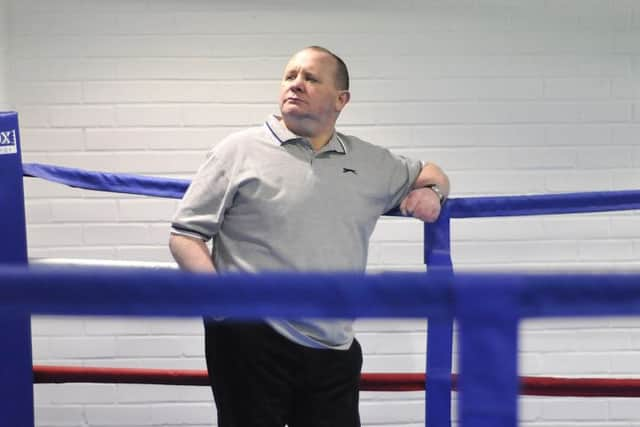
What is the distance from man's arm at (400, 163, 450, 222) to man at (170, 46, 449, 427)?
88 millimetres

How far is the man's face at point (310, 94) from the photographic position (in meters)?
1.80

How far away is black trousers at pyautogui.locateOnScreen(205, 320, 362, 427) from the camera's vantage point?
169 cm

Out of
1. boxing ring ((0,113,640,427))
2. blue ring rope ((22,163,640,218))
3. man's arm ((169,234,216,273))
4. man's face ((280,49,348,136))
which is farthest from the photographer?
Answer: blue ring rope ((22,163,640,218))

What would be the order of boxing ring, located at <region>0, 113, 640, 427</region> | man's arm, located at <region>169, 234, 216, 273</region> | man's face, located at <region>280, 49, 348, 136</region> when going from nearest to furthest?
1. boxing ring, located at <region>0, 113, 640, 427</region>
2. man's arm, located at <region>169, 234, 216, 273</region>
3. man's face, located at <region>280, 49, 348, 136</region>

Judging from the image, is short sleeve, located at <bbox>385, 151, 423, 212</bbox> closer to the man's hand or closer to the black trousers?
the man's hand

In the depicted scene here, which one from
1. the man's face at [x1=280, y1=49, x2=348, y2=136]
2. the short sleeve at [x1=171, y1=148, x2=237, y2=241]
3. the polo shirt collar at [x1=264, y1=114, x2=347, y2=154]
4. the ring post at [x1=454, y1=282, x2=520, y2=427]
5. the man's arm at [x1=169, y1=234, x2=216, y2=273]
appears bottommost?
the ring post at [x1=454, y1=282, x2=520, y2=427]

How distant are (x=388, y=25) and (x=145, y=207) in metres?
1.20

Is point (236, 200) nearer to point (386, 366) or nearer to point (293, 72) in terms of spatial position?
point (293, 72)

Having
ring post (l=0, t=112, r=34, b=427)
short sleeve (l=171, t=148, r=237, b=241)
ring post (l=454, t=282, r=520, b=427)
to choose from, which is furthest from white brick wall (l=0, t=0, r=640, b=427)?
ring post (l=454, t=282, r=520, b=427)

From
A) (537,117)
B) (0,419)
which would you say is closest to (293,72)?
(0,419)

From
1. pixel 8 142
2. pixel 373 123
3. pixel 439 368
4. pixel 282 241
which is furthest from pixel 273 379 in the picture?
pixel 373 123

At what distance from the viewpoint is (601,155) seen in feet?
10.8

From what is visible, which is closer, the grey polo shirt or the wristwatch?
the grey polo shirt

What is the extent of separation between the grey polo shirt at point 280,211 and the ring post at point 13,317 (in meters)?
0.42
